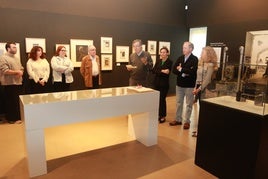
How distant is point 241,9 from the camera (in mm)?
6203

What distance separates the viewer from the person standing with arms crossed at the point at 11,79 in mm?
4300

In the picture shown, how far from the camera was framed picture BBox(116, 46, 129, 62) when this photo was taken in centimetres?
A: 623

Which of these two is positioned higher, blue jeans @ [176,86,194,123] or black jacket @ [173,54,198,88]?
black jacket @ [173,54,198,88]

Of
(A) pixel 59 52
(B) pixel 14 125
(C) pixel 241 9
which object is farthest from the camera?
(C) pixel 241 9

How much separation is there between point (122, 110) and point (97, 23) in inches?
135

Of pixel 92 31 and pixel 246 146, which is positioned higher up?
pixel 92 31

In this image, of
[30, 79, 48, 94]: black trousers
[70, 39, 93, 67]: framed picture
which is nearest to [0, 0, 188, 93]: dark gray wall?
[70, 39, 93, 67]: framed picture

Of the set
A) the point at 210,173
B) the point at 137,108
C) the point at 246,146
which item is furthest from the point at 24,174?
the point at 246,146

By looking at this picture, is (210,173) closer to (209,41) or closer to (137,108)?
(137,108)

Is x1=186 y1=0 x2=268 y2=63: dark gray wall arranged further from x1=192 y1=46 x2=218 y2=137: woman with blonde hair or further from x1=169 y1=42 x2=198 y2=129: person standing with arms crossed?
x1=169 y1=42 x2=198 y2=129: person standing with arms crossed

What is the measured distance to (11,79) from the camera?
4.44 m

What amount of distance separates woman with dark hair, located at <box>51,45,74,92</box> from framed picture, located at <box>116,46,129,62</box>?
1.73 m

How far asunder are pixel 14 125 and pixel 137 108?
278 centimetres

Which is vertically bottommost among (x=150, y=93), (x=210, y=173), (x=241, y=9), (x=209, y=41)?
(x=210, y=173)
